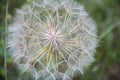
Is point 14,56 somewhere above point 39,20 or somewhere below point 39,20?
below

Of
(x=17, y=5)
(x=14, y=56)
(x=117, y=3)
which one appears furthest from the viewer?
(x=117, y=3)

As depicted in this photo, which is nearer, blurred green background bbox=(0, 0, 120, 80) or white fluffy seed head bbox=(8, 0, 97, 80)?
white fluffy seed head bbox=(8, 0, 97, 80)

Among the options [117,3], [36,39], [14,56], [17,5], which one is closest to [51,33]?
[36,39]

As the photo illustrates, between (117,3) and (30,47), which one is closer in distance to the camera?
(30,47)

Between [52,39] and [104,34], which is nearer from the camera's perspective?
[52,39]

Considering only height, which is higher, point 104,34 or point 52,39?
point 52,39

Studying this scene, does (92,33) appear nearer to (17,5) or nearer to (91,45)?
(91,45)
